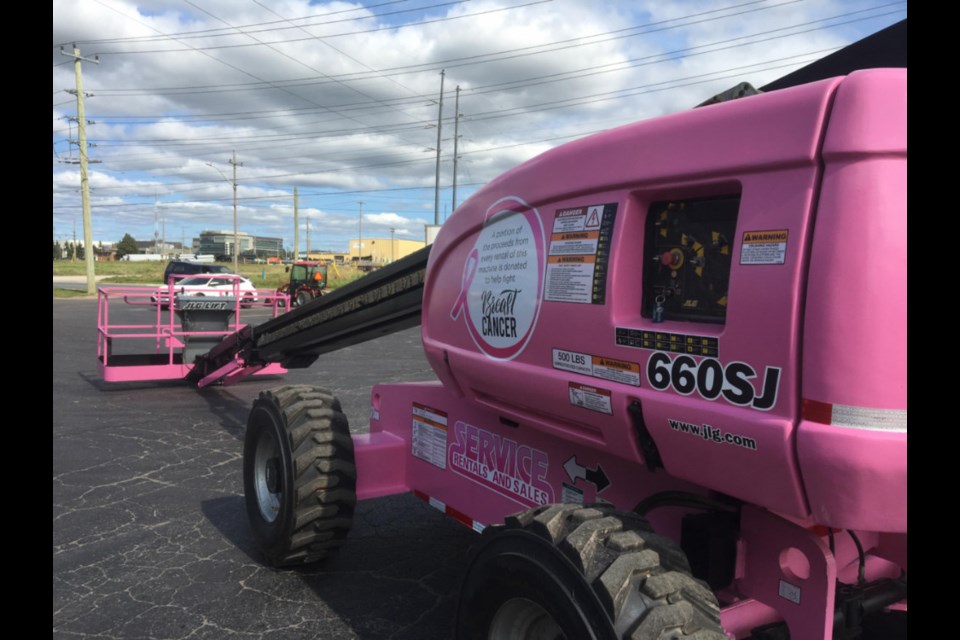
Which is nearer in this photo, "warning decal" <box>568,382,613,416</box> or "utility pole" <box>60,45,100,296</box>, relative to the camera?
"warning decal" <box>568,382,613,416</box>

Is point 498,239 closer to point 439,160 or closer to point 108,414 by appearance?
point 108,414

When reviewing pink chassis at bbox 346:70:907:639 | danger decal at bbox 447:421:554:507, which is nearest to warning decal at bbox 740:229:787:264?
pink chassis at bbox 346:70:907:639

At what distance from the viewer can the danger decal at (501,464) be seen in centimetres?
300

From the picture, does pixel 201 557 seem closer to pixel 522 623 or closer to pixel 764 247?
pixel 522 623

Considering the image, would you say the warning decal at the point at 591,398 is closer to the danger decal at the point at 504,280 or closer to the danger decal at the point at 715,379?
the danger decal at the point at 715,379

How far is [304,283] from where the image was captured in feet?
98.6

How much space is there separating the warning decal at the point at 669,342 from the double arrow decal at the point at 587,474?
0.79 metres

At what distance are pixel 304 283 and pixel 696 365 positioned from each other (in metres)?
29.4

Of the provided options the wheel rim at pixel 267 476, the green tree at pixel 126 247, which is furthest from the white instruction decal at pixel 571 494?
the green tree at pixel 126 247

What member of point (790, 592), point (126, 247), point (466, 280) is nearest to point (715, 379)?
point (790, 592)

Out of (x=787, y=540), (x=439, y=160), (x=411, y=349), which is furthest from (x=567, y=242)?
(x=439, y=160)

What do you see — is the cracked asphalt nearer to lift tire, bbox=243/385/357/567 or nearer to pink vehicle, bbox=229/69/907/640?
lift tire, bbox=243/385/357/567

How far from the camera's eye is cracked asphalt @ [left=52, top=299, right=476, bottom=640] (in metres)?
3.67

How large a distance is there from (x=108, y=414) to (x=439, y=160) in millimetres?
36182
